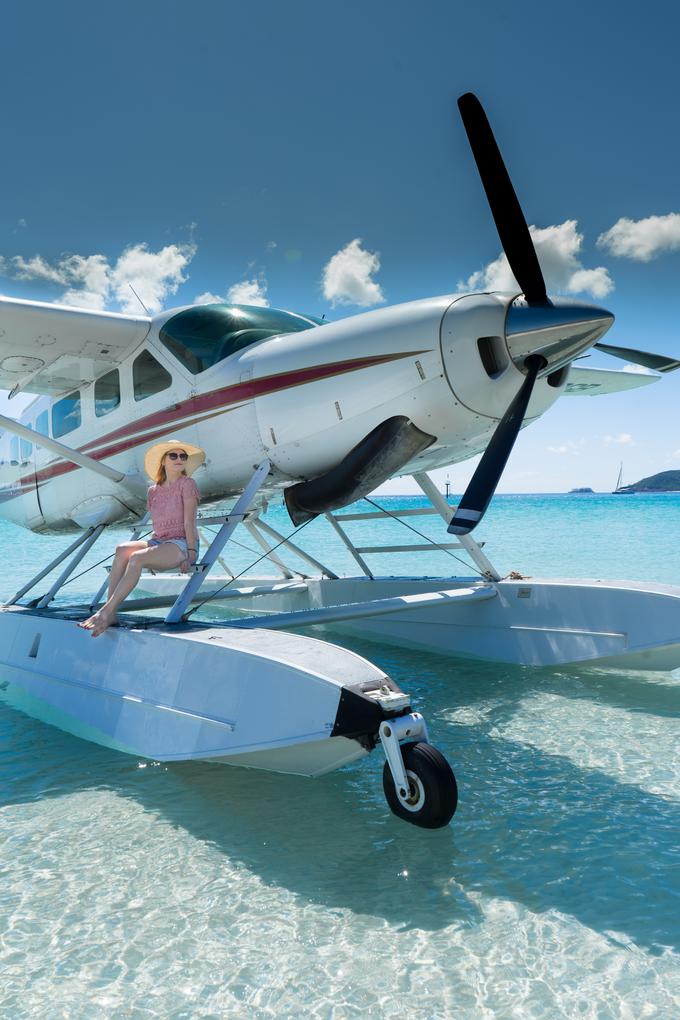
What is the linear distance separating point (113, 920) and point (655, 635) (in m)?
4.25

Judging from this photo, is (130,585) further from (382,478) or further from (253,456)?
(382,478)

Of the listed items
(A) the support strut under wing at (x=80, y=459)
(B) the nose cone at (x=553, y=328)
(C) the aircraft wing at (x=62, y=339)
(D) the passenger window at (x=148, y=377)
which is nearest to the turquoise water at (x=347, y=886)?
(A) the support strut under wing at (x=80, y=459)

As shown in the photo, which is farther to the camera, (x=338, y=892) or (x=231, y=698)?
(x=231, y=698)

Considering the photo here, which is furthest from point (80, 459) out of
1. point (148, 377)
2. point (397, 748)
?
point (397, 748)

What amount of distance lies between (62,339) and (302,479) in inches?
98.3

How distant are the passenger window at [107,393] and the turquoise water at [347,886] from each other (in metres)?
3.10

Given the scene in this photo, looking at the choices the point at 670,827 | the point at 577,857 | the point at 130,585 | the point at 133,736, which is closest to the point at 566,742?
the point at 670,827

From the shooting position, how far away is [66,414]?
7098mm

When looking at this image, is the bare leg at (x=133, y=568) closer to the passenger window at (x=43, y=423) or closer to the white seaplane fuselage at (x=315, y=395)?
the white seaplane fuselage at (x=315, y=395)

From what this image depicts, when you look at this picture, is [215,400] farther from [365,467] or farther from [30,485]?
[30,485]

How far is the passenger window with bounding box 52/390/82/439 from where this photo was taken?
695cm

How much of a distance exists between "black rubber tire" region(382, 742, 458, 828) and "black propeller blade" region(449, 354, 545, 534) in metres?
1.36

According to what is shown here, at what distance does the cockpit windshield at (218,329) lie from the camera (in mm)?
5352

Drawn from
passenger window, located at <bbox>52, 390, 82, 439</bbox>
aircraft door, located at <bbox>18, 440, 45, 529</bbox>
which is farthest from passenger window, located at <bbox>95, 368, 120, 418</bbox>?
aircraft door, located at <bbox>18, 440, 45, 529</bbox>
